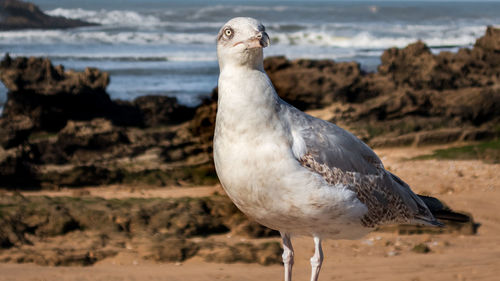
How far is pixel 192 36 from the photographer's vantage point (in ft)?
71.6

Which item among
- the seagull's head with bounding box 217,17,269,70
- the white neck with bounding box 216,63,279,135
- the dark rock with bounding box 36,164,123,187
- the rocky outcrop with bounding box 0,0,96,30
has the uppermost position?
the rocky outcrop with bounding box 0,0,96,30

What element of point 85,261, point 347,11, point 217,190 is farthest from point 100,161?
point 347,11

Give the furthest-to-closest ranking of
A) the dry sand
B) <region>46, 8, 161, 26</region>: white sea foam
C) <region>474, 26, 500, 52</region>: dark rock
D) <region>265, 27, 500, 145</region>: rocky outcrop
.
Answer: <region>46, 8, 161, 26</region>: white sea foam → <region>474, 26, 500, 52</region>: dark rock → <region>265, 27, 500, 145</region>: rocky outcrop → the dry sand

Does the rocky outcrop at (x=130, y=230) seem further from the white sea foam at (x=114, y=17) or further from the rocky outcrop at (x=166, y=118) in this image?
the white sea foam at (x=114, y=17)

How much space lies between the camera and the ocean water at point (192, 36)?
13906 mm

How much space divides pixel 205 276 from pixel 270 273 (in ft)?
1.62

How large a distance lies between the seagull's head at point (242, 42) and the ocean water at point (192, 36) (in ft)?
21.3

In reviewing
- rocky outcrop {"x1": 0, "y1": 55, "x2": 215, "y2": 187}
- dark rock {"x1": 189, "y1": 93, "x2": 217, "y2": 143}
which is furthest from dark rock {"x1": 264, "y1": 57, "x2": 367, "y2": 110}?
rocky outcrop {"x1": 0, "y1": 55, "x2": 215, "y2": 187}

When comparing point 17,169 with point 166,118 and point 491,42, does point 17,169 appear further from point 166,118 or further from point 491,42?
point 491,42

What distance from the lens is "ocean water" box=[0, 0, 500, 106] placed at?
13906 mm

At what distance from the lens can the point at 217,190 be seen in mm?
6398

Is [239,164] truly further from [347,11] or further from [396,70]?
[347,11]

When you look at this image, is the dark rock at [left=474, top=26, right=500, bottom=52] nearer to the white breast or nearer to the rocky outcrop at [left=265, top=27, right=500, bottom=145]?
the rocky outcrop at [left=265, top=27, right=500, bottom=145]

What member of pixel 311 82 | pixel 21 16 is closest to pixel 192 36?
pixel 21 16
